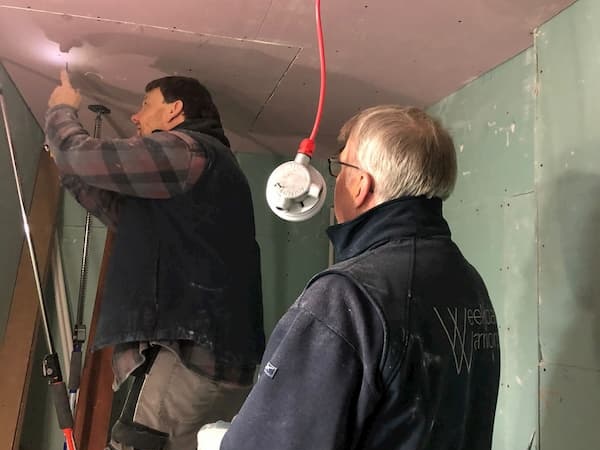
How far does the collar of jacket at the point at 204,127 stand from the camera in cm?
167

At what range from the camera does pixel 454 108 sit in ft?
6.60

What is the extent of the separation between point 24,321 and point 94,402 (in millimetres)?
443

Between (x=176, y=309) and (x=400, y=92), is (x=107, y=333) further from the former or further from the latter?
(x=400, y=92)

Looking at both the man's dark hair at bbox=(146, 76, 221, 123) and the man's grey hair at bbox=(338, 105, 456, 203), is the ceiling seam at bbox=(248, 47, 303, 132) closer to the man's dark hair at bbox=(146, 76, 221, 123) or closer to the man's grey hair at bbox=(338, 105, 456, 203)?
the man's dark hair at bbox=(146, 76, 221, 123)

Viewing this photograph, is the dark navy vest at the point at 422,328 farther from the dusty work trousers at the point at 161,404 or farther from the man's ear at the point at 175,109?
the man's ear at the point at 175,109

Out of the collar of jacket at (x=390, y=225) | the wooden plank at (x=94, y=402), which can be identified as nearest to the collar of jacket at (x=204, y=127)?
the collar of jacket at (x=390, y=225)

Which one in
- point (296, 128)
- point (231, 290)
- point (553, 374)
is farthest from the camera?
point (296, 128)

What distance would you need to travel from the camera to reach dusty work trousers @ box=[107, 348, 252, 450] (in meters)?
1.50

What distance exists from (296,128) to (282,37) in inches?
32.3

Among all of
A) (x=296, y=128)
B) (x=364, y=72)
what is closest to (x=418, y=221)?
(x=364, y=72)

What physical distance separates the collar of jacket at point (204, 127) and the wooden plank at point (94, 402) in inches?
40.9

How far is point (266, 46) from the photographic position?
170 cm

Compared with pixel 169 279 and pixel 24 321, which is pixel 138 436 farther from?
pixel 24 321

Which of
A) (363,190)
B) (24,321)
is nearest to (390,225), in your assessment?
(363,190)
